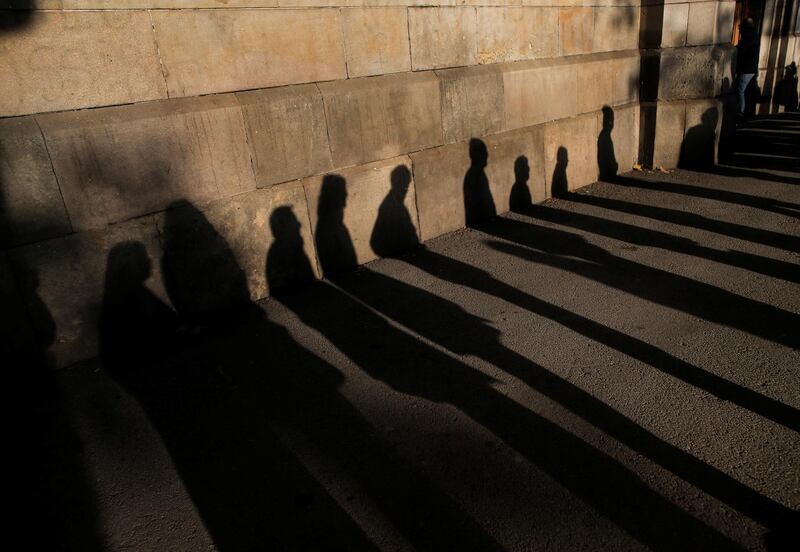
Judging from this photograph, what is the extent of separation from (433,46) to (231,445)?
4650mm

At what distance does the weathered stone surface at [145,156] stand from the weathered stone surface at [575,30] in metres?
4.88

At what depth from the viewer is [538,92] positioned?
734cm

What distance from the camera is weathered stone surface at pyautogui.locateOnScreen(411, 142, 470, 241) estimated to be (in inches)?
245

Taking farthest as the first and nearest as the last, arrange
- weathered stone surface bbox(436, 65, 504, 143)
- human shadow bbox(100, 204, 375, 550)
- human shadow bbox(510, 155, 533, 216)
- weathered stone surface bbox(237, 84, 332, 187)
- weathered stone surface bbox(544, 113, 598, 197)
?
1. weathered stone surface bbox(544, 113, 598, 197)
2. human shadow bbox(510, 155, 533, 216)
3. weathered stone surface bbox(436, 65, 504, 143)
4. weathered stone surface bbox(237, 84, 332, 187)
5. human shadow bbox(100, 204, 375, 550)

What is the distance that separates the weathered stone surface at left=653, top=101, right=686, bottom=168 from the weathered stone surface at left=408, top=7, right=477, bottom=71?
12.6 feet

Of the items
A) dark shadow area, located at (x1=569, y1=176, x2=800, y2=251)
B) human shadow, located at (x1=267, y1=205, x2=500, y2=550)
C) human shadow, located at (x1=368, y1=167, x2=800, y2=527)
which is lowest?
dark shadow area, located at (x1=569, y1=176, x2=800, y2=251)

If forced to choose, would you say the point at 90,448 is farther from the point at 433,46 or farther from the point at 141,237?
the point at 433,46

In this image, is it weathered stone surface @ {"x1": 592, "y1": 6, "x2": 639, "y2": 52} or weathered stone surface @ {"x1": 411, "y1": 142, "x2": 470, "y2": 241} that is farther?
weathered stone surface @ {"x1": 592, "y1": 6, "x2": 639, "y2": 52}

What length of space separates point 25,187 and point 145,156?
802 mm

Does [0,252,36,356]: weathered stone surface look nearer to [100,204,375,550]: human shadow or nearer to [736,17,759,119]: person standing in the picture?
[100,204,375,550]: human shadow

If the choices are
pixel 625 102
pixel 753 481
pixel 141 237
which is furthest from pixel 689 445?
pixel 625 102

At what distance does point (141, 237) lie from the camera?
4.35 metres

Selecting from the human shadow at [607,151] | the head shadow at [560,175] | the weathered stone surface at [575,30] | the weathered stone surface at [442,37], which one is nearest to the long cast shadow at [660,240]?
the head shadow at [560,175]

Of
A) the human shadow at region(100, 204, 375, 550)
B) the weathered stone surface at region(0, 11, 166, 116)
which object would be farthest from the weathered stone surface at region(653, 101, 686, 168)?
the weathered stone surface at region(0, 11, 166, 116)
